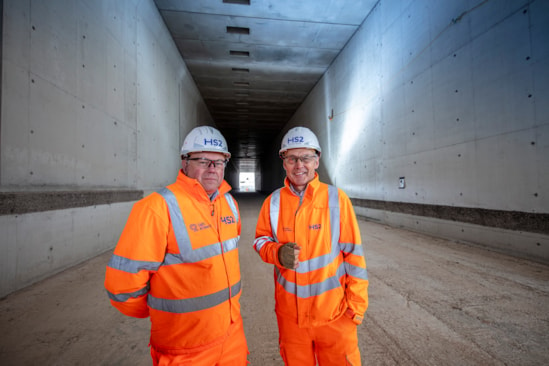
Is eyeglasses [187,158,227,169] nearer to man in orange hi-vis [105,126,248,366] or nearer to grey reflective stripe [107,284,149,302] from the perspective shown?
man in orange hi-vis [105,126,248,366]

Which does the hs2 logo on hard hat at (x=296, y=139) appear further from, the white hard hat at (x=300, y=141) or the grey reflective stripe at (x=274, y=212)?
the grey reflective stripe at (x=274, y=212)

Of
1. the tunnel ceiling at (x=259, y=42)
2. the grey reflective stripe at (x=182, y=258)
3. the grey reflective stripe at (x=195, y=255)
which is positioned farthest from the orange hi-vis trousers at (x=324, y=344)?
the tunnel ceiling at (x=259, y=42)

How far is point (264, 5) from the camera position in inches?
287

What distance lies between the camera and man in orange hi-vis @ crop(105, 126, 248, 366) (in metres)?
1.25

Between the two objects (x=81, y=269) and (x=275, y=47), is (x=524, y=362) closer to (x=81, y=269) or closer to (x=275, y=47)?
(x=81, y=269)

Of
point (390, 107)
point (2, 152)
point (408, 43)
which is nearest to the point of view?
point (2, 152)

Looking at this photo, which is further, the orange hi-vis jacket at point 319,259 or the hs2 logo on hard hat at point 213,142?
the hs2 logo on hard hat at point 213,142

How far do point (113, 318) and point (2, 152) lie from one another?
7.56ft

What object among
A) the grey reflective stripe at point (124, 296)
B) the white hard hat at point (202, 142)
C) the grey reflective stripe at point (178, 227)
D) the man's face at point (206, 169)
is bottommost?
the grey reflective stripe at point (124, 296)

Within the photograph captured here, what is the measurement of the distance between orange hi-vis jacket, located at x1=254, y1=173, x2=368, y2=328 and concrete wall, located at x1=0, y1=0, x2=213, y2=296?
10.6ft

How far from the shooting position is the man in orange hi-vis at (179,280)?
125 cm

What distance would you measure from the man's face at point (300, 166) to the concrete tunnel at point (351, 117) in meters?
1.62

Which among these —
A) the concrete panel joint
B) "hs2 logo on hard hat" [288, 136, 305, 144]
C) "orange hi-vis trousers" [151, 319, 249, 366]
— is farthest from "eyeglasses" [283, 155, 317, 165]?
the concrete panel joint

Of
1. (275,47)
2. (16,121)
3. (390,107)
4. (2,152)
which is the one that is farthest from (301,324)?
(275,47)
